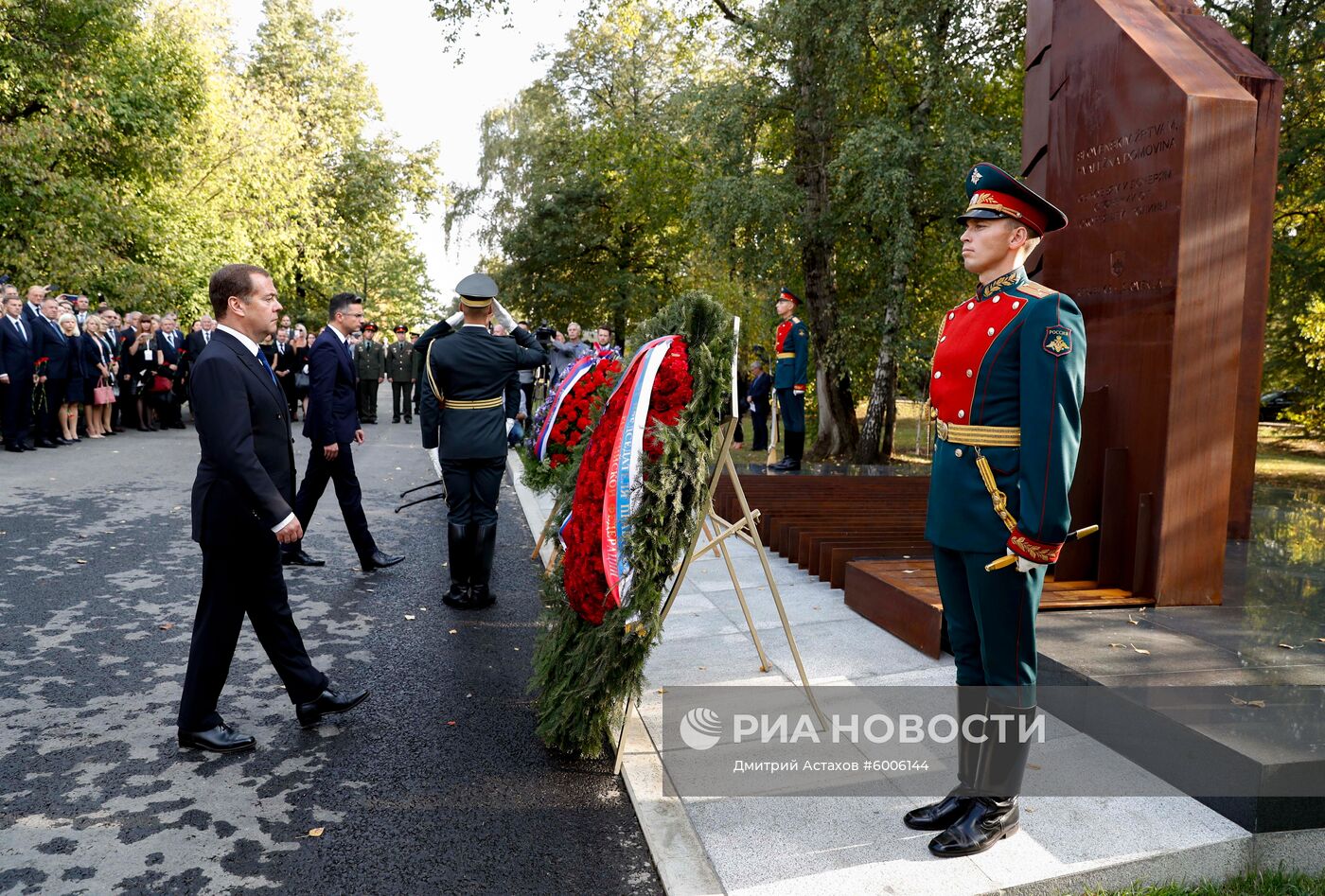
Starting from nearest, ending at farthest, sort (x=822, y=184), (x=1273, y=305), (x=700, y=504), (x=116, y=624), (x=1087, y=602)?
1. (x=700, y=504)
2. (x=1087, y=602)
3. (x=116, y=624)
4. (x=1273, y=305)
5. (x=822, y=184)

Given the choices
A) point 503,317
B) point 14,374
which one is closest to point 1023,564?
point 503,317

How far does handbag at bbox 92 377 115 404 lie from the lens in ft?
52.2

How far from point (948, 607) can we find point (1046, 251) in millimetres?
3519

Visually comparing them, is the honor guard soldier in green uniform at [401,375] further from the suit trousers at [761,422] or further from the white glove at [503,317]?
the white glove at [503,317]

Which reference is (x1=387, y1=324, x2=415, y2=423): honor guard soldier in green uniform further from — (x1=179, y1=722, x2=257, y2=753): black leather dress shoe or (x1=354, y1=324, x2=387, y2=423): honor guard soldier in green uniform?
(x1=179, y1=722, x2=257, y2=753): black leather dress shoe

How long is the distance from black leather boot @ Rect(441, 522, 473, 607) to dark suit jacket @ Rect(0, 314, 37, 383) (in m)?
10.4

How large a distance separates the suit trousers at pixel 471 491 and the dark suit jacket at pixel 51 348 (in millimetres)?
10886

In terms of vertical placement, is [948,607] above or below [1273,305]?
below

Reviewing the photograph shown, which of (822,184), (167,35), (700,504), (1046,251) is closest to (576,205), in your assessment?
(167,35)

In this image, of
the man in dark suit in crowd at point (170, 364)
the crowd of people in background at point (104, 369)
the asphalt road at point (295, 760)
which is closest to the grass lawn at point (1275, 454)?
the crowd of people in background at point (104, 369)

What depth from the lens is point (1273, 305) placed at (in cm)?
1453

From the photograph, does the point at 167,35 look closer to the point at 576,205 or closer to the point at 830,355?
the point at 576,205

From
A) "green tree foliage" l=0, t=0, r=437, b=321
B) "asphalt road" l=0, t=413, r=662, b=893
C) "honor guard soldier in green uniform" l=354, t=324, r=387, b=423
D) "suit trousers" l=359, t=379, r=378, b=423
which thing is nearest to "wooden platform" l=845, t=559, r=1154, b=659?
"asphalt road" l=0, t=413, r=662, b=893

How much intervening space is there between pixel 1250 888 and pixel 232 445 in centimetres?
417
